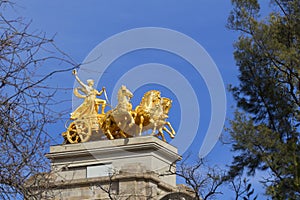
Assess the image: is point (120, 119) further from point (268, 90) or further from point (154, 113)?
point (268, 90)

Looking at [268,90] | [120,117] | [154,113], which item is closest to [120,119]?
[120,117]

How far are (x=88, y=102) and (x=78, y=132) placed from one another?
1297mm

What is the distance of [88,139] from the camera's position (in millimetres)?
34406

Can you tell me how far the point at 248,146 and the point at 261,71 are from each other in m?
2.32

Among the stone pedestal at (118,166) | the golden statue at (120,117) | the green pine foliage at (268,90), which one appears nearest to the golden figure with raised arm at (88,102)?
the golden statue at (120,117)

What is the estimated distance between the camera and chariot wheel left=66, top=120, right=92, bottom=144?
3409cm

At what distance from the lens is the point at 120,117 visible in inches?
1303

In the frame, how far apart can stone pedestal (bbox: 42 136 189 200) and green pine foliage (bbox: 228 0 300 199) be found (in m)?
14.8

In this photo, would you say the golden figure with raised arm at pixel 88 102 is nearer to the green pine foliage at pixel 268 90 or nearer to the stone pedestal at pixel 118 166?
the stone pedestal at pixel 118 166

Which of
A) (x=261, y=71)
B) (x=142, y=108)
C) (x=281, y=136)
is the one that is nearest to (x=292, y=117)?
(x=281, y=136)

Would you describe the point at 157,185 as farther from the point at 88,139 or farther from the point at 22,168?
the point at 22,168

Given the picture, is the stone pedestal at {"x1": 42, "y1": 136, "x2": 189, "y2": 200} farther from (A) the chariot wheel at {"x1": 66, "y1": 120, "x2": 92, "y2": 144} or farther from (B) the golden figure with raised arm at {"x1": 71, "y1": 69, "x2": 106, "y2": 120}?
(B) the golden figure with raised arm at {"x1": 71, "y1": 69, "x2": 106, "y2": 120}

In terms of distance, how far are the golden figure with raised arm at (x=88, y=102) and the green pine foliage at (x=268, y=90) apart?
1526 centimetres

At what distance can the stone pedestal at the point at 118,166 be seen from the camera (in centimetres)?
3391
